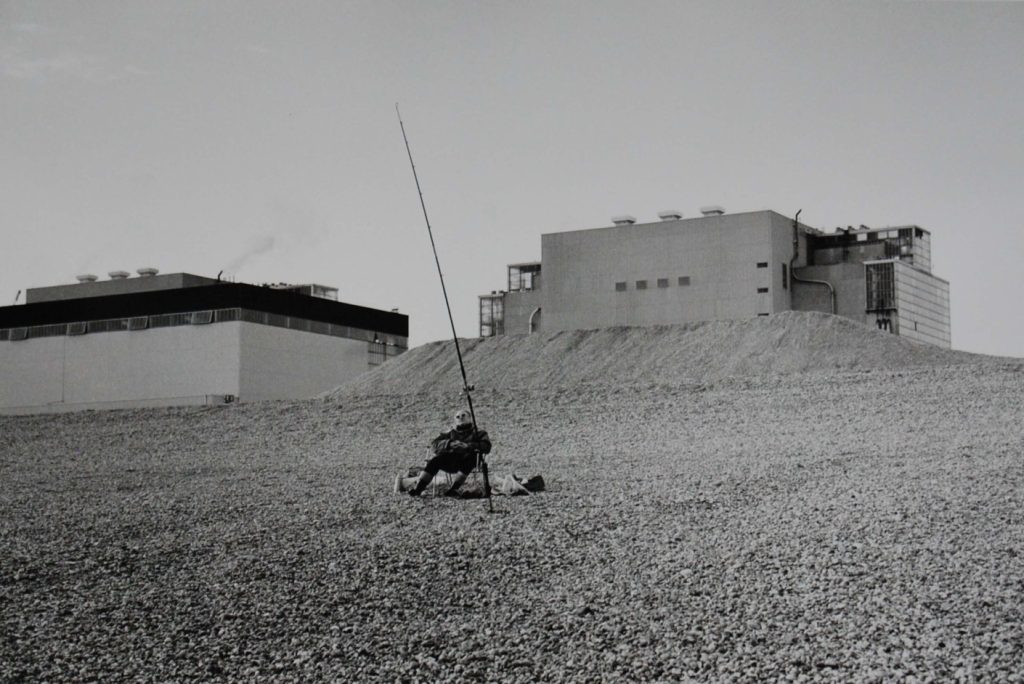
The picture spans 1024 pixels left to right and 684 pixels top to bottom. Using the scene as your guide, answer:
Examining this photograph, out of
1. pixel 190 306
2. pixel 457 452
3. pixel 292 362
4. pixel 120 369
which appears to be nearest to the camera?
pixel 457 452

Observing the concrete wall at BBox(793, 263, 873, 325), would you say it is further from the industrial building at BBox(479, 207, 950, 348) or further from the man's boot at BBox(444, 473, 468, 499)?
the man's boot at BBox(444, 473, 468, 499)

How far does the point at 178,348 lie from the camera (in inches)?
2453

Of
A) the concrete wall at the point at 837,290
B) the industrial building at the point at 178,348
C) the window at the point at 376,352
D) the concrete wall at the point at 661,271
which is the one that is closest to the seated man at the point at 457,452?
the industrial building at the point at 178,348

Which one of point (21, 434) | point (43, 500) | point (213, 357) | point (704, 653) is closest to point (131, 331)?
point (213, 357)

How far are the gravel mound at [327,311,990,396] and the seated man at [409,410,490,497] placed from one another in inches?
886

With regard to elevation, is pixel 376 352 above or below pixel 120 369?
above

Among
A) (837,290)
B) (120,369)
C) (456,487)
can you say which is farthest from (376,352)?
(456,487)

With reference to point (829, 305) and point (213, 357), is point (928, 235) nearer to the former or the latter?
point (829, 305)

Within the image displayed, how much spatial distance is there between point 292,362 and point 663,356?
81.1ft

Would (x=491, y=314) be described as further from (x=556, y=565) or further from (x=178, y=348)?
(x=556, y=565)

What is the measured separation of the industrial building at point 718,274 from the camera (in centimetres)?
6400

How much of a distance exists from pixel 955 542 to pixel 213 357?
52307mm

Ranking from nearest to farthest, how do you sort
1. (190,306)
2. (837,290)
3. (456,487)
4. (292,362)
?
1. (456,487)
2. (190,306)
3. (292,362)
4. (837,290)

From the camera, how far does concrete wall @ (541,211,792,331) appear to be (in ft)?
210
